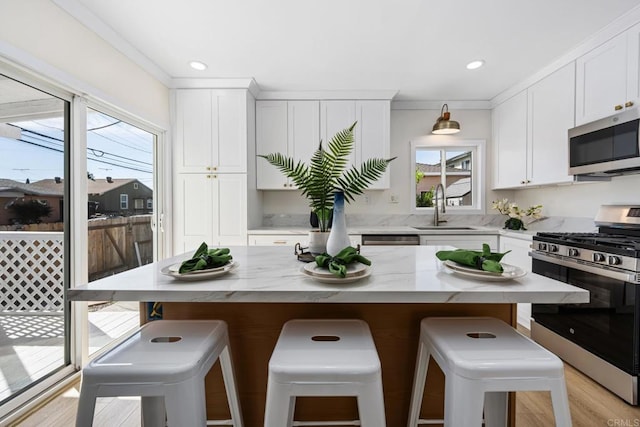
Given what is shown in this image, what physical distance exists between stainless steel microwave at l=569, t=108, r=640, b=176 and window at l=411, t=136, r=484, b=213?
1372mm

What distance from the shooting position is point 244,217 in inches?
124

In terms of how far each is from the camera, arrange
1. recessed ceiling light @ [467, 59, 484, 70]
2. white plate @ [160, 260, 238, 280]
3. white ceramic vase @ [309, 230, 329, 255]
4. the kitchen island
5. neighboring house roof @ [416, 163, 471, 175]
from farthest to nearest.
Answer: neighboring house roof @ [416, 163, 471, 175] < recessed ceiling light @ [467, 59, 484, 70] < white ceramic vase @ [309, 230, 329, 255] < the kitchen island < white plate @ [160, 260, 238, 280]

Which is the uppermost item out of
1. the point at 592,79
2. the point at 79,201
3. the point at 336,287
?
the point at 592,79

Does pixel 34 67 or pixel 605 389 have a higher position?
pixel 34 67

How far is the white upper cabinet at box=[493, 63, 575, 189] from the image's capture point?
8.59 ft

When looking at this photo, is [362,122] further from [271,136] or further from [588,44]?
[588,44]

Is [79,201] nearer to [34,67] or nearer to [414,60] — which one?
[34,67]

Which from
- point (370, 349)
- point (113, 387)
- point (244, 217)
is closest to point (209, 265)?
point (113, 387)

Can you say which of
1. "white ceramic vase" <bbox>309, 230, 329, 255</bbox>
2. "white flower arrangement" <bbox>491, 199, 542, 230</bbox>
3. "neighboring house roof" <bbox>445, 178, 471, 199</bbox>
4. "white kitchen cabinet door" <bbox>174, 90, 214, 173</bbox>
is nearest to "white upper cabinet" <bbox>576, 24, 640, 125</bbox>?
"white flower arrangement" <bbox>491, 199, 542, 230</bbox>

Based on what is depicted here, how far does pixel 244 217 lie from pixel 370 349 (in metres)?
2.42

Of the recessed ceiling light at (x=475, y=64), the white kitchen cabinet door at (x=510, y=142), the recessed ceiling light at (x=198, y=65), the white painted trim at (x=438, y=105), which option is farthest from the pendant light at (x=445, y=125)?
the recessed ceiling light at (x=198, y=65)

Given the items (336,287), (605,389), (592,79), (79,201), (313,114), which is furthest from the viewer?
(313,114)

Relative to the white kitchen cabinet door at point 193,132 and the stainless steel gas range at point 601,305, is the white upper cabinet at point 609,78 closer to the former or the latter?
the stainless steel gas range at point 601,305

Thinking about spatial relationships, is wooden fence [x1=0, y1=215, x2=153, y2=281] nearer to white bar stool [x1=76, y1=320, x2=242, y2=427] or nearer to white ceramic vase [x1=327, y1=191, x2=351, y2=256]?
white bar stool [x1=76, y1=320, x2=242, y2=427]
